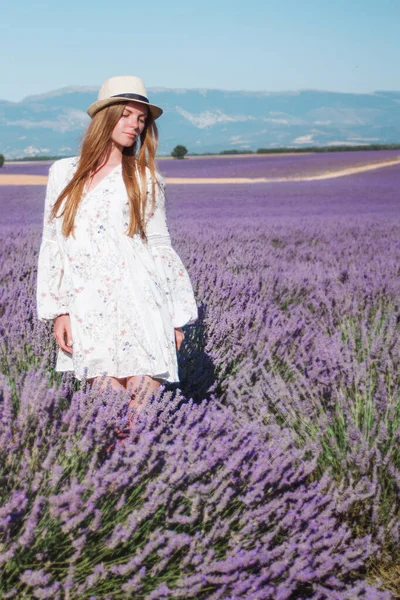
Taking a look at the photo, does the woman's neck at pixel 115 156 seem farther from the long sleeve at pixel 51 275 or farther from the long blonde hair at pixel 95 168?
the long sleeve at pixel 51 275

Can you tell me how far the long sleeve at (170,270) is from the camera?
1.92 metres

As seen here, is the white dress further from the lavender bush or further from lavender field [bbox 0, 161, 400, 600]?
the lavender bush

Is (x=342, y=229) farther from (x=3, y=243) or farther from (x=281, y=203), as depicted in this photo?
(x=281, y=203)

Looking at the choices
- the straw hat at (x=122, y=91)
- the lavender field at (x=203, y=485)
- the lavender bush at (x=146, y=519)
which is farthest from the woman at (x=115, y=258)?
the lavender bush at (x=146, y=519)

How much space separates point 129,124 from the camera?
1.88 metres

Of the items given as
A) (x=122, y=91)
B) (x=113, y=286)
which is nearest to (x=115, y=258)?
(x=113, y=286)

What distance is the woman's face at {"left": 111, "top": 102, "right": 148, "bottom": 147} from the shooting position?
186cm

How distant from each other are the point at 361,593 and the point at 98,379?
79cm

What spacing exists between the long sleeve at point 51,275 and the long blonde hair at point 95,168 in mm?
51

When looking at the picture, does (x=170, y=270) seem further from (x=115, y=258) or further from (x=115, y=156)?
(x=115, y=156)

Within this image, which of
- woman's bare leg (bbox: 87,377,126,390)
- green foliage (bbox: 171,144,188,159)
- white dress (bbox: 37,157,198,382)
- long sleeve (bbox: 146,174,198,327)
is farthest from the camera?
green foliage (bbox: 171,144,188,159)

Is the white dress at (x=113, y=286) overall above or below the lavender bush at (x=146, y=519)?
above

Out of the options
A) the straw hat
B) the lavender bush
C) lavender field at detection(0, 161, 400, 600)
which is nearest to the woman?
the straw hat

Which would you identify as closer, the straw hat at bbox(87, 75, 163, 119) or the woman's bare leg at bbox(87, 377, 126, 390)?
the woman's bare leg at bbox(87, 377, 126, 390)
